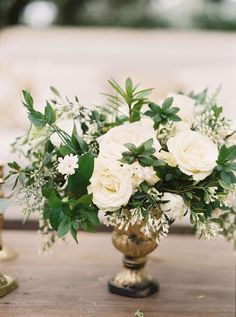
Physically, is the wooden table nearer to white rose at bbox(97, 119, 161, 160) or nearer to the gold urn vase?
the gold urn vase

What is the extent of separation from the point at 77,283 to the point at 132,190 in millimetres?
338

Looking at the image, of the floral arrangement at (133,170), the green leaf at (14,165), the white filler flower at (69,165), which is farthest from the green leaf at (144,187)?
the green leaf at (14,165)

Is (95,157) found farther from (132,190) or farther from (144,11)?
(144,11)

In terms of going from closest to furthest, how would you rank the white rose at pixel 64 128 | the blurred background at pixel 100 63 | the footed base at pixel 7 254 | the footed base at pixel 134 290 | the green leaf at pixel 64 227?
the green leaf at pixel 64 227 < the white rose at pixel 64 128 < the footed base at pixel 134 290 < the footed base at pixel 7 254 < the blurred background at pixel 100 63

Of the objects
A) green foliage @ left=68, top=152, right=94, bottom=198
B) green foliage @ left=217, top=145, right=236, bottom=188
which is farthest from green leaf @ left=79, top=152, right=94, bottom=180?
green foliage @ left=217, top=145, right=236, bottom=188

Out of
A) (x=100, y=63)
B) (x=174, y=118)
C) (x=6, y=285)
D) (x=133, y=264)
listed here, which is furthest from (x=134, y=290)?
(x=100, y=63)

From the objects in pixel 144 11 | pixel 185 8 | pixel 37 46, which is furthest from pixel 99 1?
pixel 37 46

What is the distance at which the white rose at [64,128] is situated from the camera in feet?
3.00

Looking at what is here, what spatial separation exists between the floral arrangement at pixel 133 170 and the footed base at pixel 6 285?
17 cm

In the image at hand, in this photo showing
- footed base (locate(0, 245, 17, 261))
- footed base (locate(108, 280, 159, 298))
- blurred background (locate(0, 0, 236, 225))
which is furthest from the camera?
blurred background (locate(0, 0, 236, 225))

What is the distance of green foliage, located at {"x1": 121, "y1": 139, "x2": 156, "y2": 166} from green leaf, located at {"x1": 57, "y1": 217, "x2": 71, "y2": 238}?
0.13 m

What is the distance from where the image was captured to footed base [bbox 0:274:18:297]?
0.99m

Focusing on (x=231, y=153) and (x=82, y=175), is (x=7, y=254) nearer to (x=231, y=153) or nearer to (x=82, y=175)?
(x=82, y=175)

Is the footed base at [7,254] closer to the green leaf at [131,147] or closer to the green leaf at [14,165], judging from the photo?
the green leaf at [14,165]
